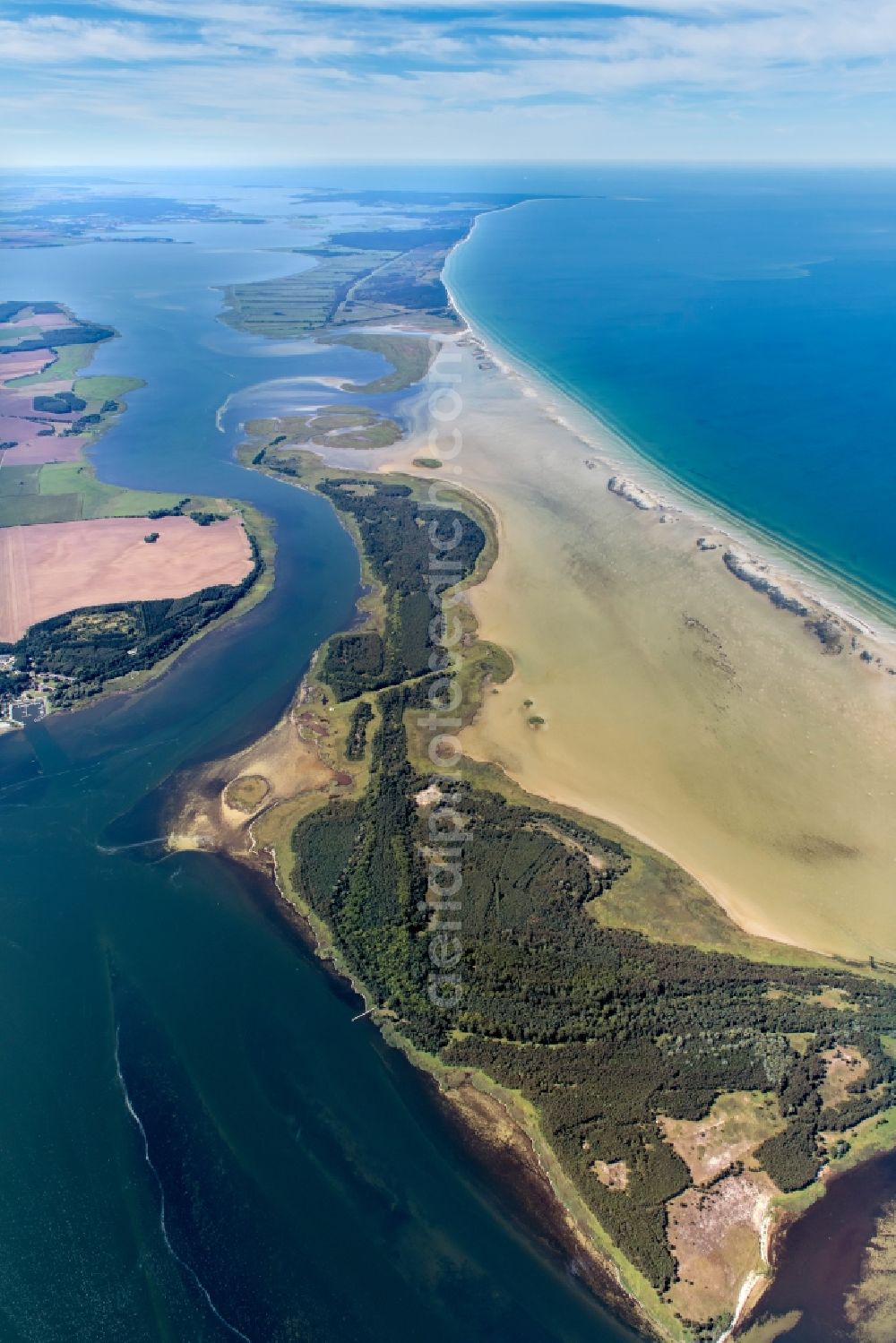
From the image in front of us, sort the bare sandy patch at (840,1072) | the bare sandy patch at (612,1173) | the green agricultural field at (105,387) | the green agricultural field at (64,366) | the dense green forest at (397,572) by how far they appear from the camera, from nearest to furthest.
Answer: the bare sandy patch at (612,1173), the bare sandy patch at (840,1072), the dense green forest at (397,572), the green agricultural field at (105,387), the green agricultural field at (64,366)

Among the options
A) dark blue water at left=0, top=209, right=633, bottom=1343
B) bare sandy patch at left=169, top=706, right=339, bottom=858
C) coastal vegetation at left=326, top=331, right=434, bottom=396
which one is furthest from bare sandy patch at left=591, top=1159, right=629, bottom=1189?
coastal vegetation at left=326, top=331, right=434, bottom=396

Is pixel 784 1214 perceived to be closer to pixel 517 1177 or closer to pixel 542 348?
pixel 517 1177

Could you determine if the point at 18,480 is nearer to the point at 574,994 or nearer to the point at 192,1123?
the point at 192,1123

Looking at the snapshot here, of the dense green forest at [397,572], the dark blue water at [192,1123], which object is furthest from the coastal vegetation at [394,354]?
the dark blue water at [192,1123]

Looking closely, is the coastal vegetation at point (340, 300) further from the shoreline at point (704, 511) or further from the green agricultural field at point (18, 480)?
the green agricultural field at point (18, 480)

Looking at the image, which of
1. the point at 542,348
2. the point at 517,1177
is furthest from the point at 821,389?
the point at 517,1177

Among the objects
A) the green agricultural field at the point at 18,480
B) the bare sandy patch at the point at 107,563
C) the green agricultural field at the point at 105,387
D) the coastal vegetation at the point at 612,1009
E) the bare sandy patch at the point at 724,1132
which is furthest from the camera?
the green agricultural field at the point at 105,387

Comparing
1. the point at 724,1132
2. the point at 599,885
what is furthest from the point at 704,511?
the point at 724,1132

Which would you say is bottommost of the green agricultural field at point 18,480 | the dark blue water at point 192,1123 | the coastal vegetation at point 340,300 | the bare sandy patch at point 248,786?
the dark blue water at point 192,1123
